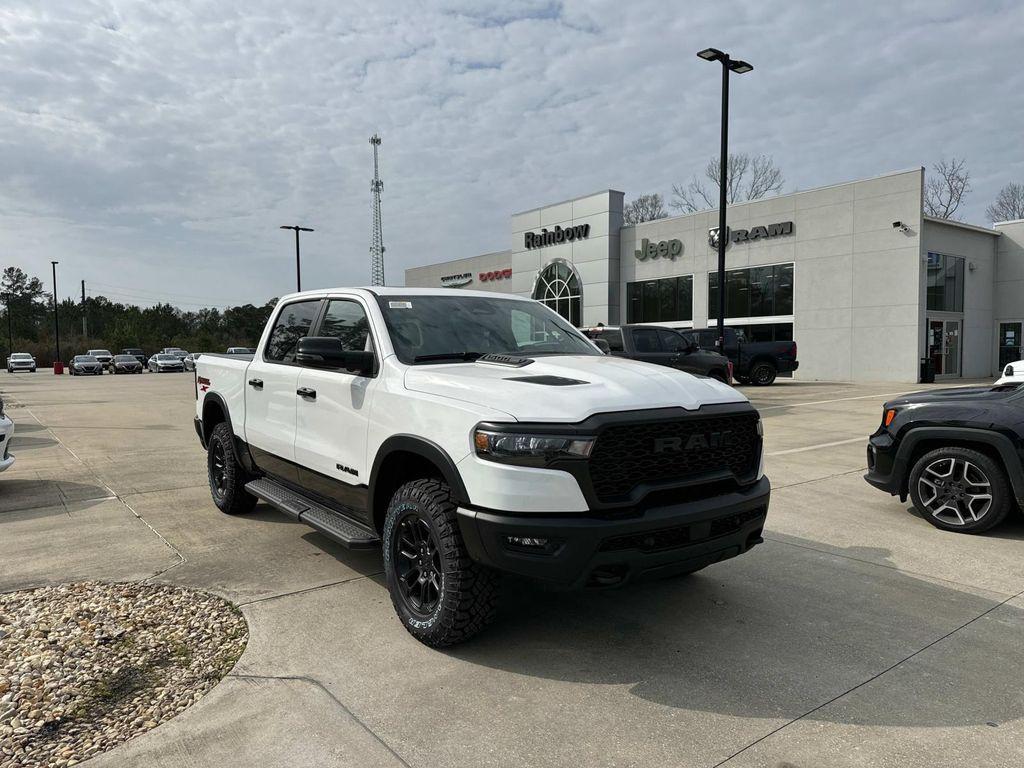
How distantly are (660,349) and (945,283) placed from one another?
15741mm

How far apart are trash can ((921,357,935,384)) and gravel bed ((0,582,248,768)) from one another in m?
25.5

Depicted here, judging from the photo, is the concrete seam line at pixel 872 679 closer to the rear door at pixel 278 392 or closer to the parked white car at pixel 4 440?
the rear door at pixel 278 392

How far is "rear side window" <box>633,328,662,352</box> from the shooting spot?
16266mm

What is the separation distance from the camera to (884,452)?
6109 millimetres

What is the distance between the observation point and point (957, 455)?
18.6 ft

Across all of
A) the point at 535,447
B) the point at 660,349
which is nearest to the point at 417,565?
the point at 535,447

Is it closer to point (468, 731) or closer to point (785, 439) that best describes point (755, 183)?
point (785, 439)

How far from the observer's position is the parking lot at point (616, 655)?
2.73m

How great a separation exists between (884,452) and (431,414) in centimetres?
447

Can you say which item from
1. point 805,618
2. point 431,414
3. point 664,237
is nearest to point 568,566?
point 431,414

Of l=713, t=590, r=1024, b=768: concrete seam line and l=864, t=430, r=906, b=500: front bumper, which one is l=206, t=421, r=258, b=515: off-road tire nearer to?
l=713, t=590, r=1024, b=768: concrete seam line

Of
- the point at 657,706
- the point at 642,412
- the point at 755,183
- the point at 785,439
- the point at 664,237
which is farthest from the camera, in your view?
the point at 755,183

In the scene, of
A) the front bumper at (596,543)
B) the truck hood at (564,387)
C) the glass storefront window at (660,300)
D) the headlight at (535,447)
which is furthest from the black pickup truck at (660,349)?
the glass storefront window at (660,300)

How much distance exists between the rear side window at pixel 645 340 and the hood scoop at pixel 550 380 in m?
12.9
